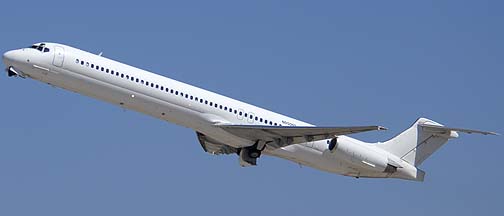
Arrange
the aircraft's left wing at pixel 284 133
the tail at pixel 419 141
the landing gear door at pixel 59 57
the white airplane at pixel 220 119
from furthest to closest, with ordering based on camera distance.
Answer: the tail at pixel 419 141 < the aircraft's left wing at pixel 284 133 < the white airplane at pixel 220 119 < the landing gear door at pixel 59 57

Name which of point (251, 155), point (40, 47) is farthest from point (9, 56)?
point (251, 155)

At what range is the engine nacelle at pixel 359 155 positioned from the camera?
173 feet

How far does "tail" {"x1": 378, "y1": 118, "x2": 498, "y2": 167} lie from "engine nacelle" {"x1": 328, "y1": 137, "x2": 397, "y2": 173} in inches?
59.9

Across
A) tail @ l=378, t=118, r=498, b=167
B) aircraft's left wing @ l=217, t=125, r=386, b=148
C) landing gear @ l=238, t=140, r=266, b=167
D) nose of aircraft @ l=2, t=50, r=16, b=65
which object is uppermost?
nose of aircraft @ l=2, t=50, r=16, b=65

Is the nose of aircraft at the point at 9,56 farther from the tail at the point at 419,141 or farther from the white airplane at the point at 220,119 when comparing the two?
the tail at the point at 419,141

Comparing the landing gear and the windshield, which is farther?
the landing gear

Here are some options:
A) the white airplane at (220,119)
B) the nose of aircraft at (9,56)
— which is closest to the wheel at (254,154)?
the white airplane at (220,119)

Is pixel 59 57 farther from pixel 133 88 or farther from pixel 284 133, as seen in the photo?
pixel 284 133

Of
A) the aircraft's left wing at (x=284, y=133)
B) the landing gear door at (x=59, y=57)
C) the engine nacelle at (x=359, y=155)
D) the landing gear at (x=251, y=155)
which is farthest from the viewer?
the engine nacelle at (x=359, y=155)

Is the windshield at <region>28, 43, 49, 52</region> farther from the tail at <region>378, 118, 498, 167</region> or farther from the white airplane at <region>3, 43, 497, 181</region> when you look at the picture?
the tail at <region>378, 118, 498, 167</region>

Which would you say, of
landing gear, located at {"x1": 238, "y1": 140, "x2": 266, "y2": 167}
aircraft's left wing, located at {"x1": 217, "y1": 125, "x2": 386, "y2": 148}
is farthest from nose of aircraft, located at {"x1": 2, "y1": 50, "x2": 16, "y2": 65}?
landing gear, located at {"x1": 238, "y1": 140, "x2": 266, "y2": 167}

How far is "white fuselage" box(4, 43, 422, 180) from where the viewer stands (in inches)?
1880

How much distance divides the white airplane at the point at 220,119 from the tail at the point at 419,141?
6cm

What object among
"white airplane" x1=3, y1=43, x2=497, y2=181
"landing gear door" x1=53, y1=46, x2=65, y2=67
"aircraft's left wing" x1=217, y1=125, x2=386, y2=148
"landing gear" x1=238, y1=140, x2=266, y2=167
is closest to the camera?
"landing gear door" x1=53, y1=46, x2=65, y2=67
